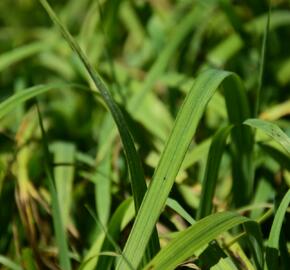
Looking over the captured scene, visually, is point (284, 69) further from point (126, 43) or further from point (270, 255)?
point (270, 255)

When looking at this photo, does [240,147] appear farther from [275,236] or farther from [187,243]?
[187,243]

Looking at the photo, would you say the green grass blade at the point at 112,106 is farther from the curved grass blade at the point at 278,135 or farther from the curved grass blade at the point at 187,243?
the curved grass blade at the point at 278,135

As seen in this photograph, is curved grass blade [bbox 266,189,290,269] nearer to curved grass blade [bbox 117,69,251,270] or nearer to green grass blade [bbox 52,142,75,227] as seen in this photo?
curved grass blade [bbox 117,69,251,270]

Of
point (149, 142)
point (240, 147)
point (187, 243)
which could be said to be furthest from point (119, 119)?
point (149, 142)

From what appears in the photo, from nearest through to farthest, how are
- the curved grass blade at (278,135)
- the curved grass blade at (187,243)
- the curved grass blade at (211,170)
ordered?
the curved grass blade at (187,243), the curved grass blade at (278,135), the curved grass blade at (211,170)

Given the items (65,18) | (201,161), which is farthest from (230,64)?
(65,18)

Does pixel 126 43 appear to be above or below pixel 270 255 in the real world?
above

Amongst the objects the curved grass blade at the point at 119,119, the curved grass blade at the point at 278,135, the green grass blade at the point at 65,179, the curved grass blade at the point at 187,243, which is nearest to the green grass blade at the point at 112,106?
the curved grass blade at the point at 119,119
